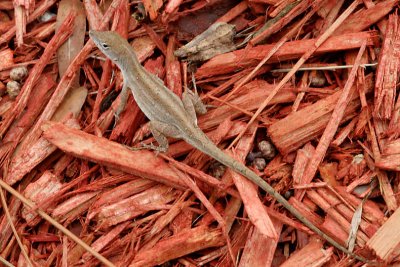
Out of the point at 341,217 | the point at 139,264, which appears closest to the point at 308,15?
the point at 341,217

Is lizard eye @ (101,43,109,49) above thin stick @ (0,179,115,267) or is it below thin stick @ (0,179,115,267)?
above

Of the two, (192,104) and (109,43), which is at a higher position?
(109,43)

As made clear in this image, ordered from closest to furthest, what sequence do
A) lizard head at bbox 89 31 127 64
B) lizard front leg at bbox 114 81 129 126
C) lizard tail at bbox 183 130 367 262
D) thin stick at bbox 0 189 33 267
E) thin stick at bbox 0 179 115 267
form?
lizard tail at bbox 183 130 367 262 → thin stick at bbox 0 179 115 267 → thin stick at bbox 0 189 33 267 → lizard head at bbox 89 31 127 64 → lizard front leg at bbox 114 81 129 126

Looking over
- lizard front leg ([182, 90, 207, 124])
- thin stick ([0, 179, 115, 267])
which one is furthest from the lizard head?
thin stick ([0, 179, 115, 267])

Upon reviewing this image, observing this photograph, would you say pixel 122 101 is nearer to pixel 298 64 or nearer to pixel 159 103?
pixel 159 103

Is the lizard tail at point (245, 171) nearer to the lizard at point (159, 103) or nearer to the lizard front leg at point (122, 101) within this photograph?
the lizard at point (159, 103)

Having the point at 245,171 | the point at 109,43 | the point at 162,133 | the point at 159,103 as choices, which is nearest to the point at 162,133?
the point at 162,133

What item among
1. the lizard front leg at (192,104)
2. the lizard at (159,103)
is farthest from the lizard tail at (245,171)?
the lizard front leg at (192,104)

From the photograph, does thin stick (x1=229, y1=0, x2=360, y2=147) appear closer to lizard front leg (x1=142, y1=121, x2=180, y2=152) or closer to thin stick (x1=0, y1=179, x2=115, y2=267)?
lizard front leg (x1=142, y1=121, x2=180, y2=152)

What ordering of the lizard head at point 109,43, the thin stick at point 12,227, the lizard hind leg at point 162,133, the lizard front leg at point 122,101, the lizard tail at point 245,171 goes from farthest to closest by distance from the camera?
1. the lizard front leg at point 122,101
2. the lizard head at point 109,43
3. the lizard hind leg at point 162,133
4. the thin stick at point 12,227
5. the lizard tail at point 245,171
